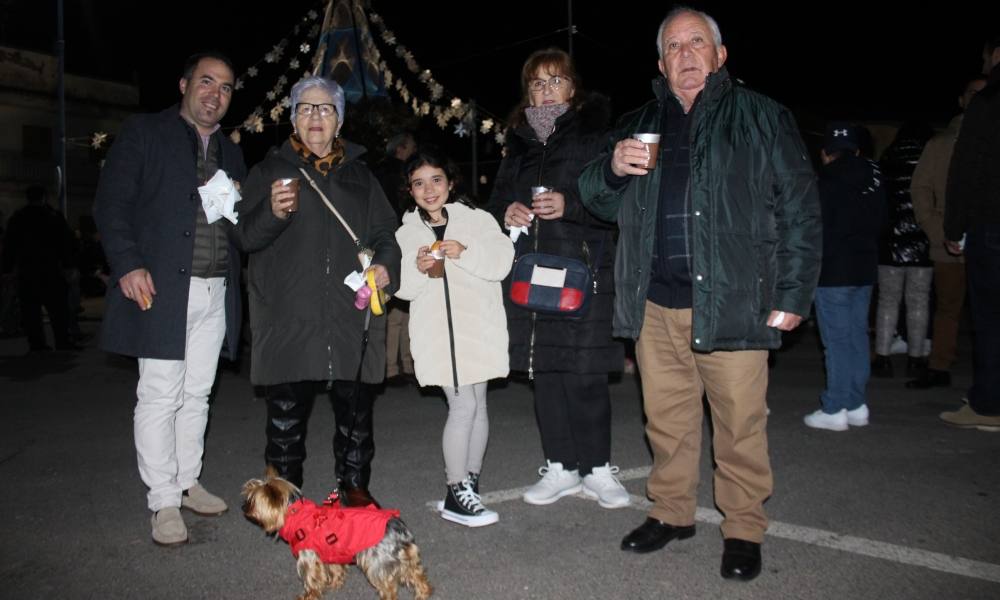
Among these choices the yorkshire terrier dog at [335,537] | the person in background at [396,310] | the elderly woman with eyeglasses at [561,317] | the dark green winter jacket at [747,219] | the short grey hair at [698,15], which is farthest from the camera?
the person in background at [396,310]

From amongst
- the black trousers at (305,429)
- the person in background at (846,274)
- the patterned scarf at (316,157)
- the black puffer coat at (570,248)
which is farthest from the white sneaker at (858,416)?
the patterned scarf at (316,157)

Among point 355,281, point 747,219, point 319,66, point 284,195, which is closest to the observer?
point 747,219

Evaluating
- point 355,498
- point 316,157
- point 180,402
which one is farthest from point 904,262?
point 180,402

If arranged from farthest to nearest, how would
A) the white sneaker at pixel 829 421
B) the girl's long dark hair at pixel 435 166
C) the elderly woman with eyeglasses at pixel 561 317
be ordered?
1. the white sneaker at pixel 829 421
2. the elderly woman with eyeglasses at pixel 561 317
3. the girl's long dark hair at pixel 435 166

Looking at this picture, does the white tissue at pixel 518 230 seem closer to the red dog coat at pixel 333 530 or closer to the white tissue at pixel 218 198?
the white tissue at pixel 218 198

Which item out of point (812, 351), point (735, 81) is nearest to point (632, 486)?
point (735, 81)

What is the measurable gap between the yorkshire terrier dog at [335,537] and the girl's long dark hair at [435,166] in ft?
5.65

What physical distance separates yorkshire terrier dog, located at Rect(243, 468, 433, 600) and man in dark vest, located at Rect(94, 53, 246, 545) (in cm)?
109

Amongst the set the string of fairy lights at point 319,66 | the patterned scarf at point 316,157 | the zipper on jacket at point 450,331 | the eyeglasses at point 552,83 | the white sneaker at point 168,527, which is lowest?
the white sneaker at point 168,527

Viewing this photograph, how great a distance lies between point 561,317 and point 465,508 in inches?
44.5

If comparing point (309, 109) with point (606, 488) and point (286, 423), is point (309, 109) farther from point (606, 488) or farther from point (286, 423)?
point (606, 488)

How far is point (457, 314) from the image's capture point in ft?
13.2

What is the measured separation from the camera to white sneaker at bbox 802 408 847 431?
563 centimetres

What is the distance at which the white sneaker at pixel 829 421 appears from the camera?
5.63m
